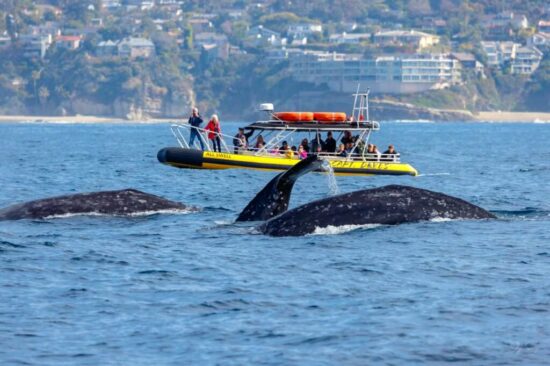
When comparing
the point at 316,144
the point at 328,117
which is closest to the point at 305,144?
the point at 316,144

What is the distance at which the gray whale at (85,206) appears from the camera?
24.1 metres

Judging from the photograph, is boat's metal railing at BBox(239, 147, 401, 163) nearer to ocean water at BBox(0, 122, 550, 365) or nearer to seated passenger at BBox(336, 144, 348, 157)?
seated passenger at BBox(336, 144, 348, 157)

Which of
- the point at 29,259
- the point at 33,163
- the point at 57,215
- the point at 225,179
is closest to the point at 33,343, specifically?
the point at 29,259

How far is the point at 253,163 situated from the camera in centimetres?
4553

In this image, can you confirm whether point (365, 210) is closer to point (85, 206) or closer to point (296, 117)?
point (85, 206)

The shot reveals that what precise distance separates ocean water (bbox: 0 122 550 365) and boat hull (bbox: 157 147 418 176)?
17.6 metres

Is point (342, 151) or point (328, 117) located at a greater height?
point (328, 117)

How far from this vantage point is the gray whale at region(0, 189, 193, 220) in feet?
79.0

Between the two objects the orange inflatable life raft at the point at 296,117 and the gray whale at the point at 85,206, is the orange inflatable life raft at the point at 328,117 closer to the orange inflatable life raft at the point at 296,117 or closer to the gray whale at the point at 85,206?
the orange inflatable life raft at the point at 296,117

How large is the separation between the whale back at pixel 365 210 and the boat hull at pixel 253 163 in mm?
23326

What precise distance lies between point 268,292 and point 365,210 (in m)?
3.73

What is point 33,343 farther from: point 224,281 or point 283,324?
point 224,281

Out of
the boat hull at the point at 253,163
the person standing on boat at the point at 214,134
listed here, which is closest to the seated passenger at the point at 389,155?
the boat hull at the point at 253,163

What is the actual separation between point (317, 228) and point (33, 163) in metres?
38.3
